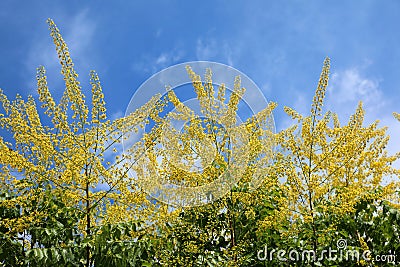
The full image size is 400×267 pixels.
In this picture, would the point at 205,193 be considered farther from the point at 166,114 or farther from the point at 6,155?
the point at 6,155

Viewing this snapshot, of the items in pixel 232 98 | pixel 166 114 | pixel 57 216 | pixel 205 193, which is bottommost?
pixel 57 216

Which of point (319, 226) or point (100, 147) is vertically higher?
point (100, 147)

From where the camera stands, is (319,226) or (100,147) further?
(319,226)

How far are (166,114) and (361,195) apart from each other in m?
2.54

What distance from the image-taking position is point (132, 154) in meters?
4.84

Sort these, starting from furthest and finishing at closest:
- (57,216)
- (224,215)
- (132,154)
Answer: (224,215), (57,216), (132,154)

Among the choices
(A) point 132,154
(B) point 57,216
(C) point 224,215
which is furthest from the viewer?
(C) point 224,215

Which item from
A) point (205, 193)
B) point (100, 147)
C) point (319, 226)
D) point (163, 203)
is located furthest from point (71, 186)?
point (319, 226)
